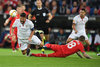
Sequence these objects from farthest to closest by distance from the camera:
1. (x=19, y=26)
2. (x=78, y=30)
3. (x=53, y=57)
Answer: (x=78, y=30) < (x=19, y=26) < (x=53, y=57)

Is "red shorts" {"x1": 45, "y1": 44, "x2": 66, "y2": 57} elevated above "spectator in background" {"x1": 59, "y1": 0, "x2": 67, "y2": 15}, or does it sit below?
above

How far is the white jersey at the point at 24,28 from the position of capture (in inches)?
459

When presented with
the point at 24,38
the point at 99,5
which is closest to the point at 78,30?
the point at 24,38

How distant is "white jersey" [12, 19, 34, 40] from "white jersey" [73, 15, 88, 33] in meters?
3.30

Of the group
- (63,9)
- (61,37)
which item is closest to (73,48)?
(61,37)

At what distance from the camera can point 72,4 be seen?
19.5 metres

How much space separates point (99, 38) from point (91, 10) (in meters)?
1.78

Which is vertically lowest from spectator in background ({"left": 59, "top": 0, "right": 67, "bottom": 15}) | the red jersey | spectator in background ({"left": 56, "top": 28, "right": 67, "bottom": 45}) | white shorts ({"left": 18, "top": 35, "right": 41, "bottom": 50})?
spectator in background ({"left": 56, "top": 28, "right": 67, "bottom": 45})

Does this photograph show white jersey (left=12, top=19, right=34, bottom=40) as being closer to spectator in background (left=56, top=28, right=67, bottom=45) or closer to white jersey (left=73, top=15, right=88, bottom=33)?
white jersey (left=73, top=15, right=88, bottom=33)

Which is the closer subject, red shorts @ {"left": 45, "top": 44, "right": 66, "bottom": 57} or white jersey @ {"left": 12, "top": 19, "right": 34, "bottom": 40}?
red shorts @ {"left": 45, "top": 44, "right": 66, "bottom": 57}

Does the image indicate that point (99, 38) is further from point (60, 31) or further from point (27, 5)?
point (27, 5)

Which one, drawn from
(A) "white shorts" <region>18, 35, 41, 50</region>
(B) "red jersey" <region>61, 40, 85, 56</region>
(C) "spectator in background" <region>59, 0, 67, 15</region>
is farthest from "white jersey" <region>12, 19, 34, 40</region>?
(C) "spectator in background" <region>59, 0, 67, 15</region>

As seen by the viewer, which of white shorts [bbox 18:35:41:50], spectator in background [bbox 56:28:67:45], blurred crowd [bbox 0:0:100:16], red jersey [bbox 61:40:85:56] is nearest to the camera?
red jersey [bbox 61:40:85:56]

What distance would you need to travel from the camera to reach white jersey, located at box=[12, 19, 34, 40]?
1166 cm
